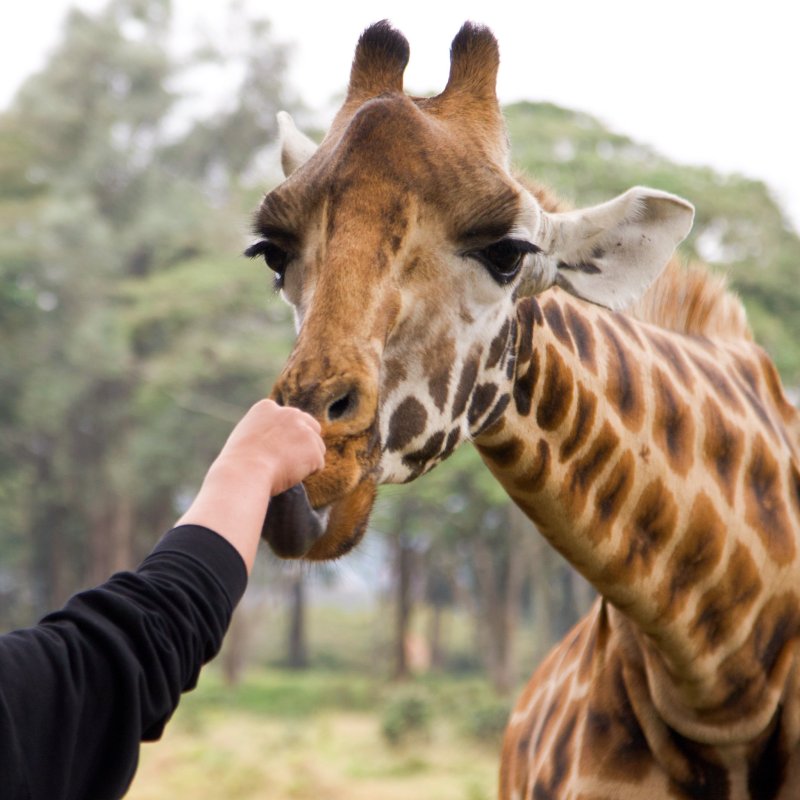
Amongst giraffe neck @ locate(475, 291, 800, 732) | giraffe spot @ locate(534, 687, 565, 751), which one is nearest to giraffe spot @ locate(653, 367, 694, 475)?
giraffe neck @ locate(475, 291, 800, 732)

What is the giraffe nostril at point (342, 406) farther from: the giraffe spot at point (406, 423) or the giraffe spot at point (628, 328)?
the giraffe spot at point (628, 328)

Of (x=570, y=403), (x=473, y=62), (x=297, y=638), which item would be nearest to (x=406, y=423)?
(x=570, y=403)

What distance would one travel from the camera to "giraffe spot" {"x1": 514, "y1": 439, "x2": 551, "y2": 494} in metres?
3.38

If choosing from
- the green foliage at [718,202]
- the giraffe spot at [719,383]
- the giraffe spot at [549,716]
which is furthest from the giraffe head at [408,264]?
the green foliage at [718,202]

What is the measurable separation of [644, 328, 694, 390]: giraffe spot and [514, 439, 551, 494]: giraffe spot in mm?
656

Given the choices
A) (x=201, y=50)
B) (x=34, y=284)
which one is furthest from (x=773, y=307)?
(x=201, y=50)

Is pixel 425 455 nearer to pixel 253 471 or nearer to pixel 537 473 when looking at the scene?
pixel 537 473

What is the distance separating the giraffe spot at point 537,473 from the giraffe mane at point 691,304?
0.92 m

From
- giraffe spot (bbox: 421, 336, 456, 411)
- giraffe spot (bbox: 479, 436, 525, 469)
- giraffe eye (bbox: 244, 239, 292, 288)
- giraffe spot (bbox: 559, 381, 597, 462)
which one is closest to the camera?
giraffe spot (bbox: 421, 336, 456, 411)

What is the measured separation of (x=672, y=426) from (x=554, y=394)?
45 centimetres

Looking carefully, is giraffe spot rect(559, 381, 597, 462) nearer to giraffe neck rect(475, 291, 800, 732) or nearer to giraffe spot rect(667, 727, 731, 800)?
giraffe neck rect(475, 291, 800, 732)

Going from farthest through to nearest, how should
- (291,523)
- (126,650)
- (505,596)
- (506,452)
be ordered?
(505,596) → (506,452) → (291,523) → (126,650)

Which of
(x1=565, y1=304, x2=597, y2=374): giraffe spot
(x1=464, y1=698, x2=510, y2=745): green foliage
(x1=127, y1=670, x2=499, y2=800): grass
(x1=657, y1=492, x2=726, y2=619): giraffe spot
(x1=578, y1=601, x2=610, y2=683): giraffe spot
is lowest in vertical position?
(x1=127, y1=670, x2=499, y2=800): grass

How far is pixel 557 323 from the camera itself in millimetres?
3604
